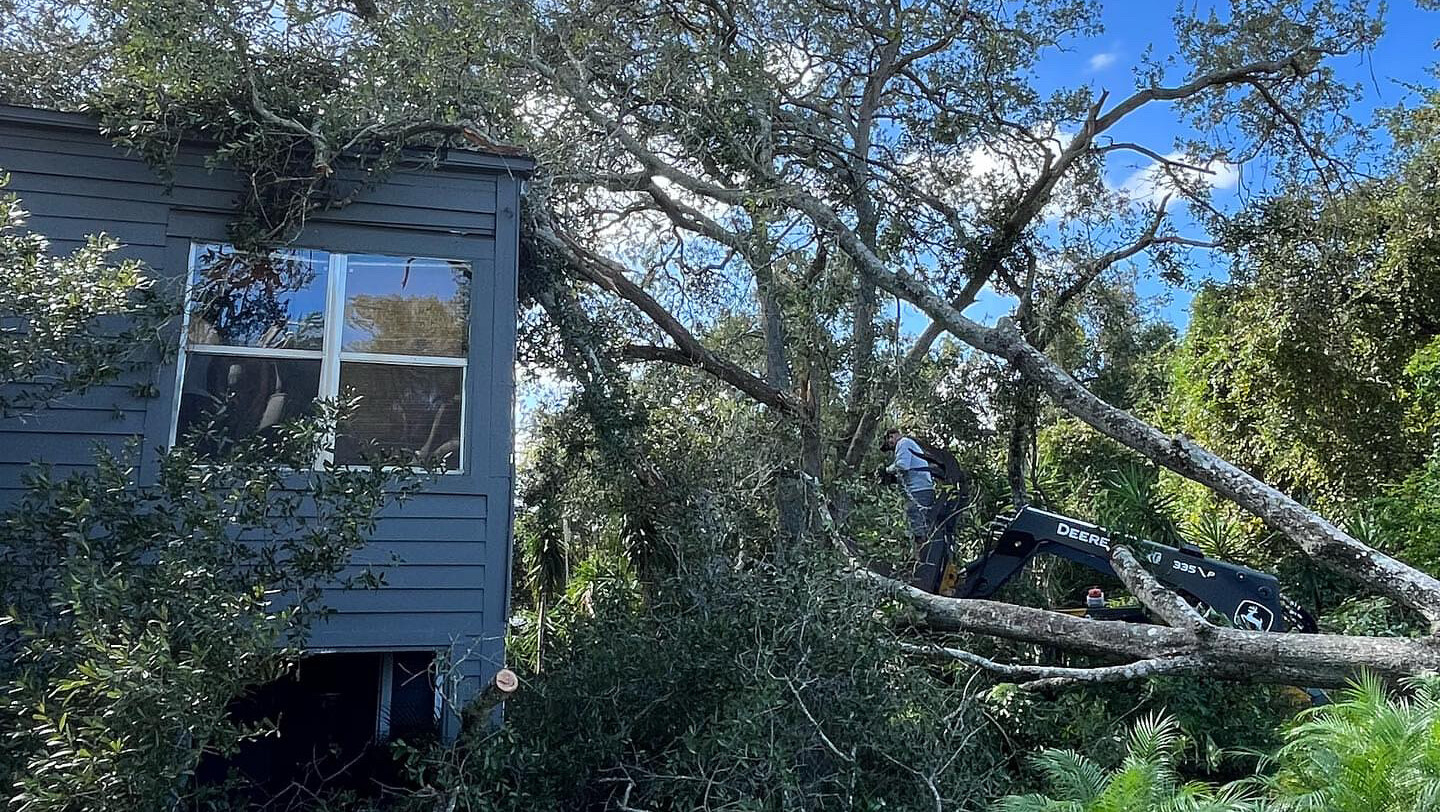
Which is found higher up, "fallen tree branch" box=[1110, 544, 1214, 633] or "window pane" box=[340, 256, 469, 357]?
"window pane" box=[340, 256, 469, 357]

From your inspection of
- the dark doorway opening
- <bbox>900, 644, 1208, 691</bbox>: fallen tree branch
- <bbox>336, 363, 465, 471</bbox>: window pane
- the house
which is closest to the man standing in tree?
<bbox>900, 644, 1208, 691</bbox>: fallen tree branch

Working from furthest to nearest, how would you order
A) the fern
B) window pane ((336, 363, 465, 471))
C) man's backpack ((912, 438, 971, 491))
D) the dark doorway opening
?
man's backpack ((912, 438, 971, 491))
the dark doorway opening
window pane ((336, 363, 465, 471))
the fern

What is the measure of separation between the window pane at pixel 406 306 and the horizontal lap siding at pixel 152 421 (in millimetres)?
263

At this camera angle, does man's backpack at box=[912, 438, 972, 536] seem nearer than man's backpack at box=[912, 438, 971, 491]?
Yes

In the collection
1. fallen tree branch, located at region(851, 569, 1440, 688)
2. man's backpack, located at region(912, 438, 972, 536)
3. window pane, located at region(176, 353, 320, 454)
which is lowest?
fallen tree branch, located at region(851, 569, 1440, 688)

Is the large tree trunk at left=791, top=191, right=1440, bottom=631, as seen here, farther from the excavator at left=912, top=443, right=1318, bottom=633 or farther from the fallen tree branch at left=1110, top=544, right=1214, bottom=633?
the fallen tree branch at left=1110, top=544, right=1214, bottom=633

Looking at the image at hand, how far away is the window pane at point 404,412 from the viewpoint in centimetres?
699

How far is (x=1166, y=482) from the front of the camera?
15.3 m

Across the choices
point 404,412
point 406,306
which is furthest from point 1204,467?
point 406,306

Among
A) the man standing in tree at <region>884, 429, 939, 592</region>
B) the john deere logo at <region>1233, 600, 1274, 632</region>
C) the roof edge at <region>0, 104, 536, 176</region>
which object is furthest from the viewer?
the man standing in tree at <region>884, 429, 939, 592</region>

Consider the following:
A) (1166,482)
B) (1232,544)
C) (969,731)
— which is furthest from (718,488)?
(1166,482)

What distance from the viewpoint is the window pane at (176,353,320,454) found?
677 centimetres

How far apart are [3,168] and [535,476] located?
4730mm

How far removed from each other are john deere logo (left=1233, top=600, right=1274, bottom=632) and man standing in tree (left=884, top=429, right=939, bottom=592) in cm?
242
